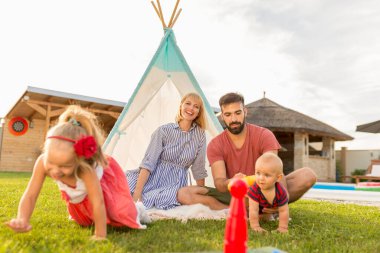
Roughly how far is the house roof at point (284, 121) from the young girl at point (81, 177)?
1255 cm

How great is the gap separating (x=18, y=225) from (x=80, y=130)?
622 millimetres

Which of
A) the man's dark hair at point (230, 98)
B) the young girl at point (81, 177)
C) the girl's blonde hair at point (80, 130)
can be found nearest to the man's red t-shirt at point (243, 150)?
the man's dark hair at point (230, 98)

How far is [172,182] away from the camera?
148 inches

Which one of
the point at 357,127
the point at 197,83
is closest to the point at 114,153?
the point at 197,83

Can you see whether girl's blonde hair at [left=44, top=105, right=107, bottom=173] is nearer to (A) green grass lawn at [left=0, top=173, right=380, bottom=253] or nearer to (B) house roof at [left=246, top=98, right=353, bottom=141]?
(A) green grass lawn at [left=0, top=173, right=380, bottom=253]

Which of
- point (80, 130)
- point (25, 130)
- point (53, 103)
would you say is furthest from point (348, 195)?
point (25, 130)

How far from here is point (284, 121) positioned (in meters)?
14.8

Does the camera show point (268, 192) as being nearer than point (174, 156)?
Yes

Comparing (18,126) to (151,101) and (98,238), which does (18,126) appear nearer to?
(151,101)

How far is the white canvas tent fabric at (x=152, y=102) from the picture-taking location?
4879mm

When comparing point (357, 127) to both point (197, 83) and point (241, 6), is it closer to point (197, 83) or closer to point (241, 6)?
point (241, 6)

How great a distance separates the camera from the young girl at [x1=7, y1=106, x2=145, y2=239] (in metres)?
2.00

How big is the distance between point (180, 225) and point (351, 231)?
1.33m

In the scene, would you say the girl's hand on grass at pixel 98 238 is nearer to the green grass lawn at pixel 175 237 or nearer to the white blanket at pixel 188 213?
the green grass lawn at pixel 175 237
